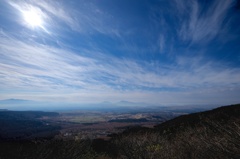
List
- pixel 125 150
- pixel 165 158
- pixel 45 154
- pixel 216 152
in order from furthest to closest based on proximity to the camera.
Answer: pixel 125 150 → pixel 45 154 → pixel 165 158 → pixel 216 152

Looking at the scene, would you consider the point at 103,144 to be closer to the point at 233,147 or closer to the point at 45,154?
the point at 45,154

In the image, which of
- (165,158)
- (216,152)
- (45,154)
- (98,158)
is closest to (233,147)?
(216,152)

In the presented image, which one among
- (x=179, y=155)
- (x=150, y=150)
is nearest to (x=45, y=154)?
(x=150, y=150)

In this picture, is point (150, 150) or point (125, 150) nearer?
point (150, 150)

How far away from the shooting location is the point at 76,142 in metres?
21.7

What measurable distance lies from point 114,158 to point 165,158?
18.3 m

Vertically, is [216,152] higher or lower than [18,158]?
higher

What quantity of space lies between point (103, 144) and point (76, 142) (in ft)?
79.3

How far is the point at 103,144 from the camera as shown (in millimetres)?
44375

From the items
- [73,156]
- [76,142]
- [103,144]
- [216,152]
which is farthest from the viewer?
[103,144]

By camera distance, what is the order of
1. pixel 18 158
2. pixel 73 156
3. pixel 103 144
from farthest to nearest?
pixel 103 144 < pixel 73 156 < pixel 18 158

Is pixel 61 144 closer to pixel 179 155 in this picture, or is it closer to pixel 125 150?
pixel 125 150

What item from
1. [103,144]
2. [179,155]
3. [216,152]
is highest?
[216,152]

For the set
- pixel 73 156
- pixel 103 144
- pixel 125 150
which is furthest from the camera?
pixel 103 144
